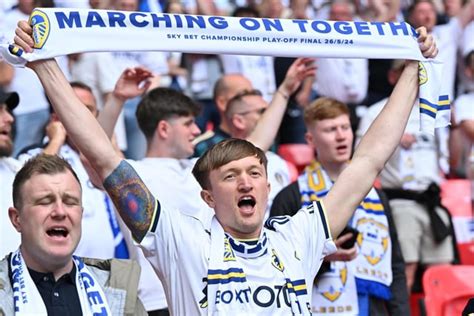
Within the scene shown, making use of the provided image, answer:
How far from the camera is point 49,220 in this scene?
15.2ft

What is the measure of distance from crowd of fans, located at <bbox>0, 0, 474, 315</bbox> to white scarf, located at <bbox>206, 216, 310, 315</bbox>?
132 cm

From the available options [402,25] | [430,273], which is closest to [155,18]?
[402,25]

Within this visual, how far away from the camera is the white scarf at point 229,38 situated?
4.59m

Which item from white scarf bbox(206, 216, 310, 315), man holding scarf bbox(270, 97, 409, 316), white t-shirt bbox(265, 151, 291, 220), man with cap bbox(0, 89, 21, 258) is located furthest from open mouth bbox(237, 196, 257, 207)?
white t-shirt bbox(265, 151, 291, 220)

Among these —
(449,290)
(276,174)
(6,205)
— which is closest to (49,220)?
(6,205)

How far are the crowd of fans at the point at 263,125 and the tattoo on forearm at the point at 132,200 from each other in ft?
3.88

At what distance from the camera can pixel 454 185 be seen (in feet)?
29.9

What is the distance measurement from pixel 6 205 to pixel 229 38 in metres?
1.78

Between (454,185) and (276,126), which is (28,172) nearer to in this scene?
(276,126)

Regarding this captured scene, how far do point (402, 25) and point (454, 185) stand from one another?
163 inches

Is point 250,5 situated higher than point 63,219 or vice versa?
point 250,5

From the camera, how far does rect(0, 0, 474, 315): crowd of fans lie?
20.3 feet

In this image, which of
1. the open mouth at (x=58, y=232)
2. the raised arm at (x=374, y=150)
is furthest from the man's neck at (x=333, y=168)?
the open mouth at (x=58, y=232)

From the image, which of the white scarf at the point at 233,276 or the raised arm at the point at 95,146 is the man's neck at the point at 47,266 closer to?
the raised arm at the point at 95,146
